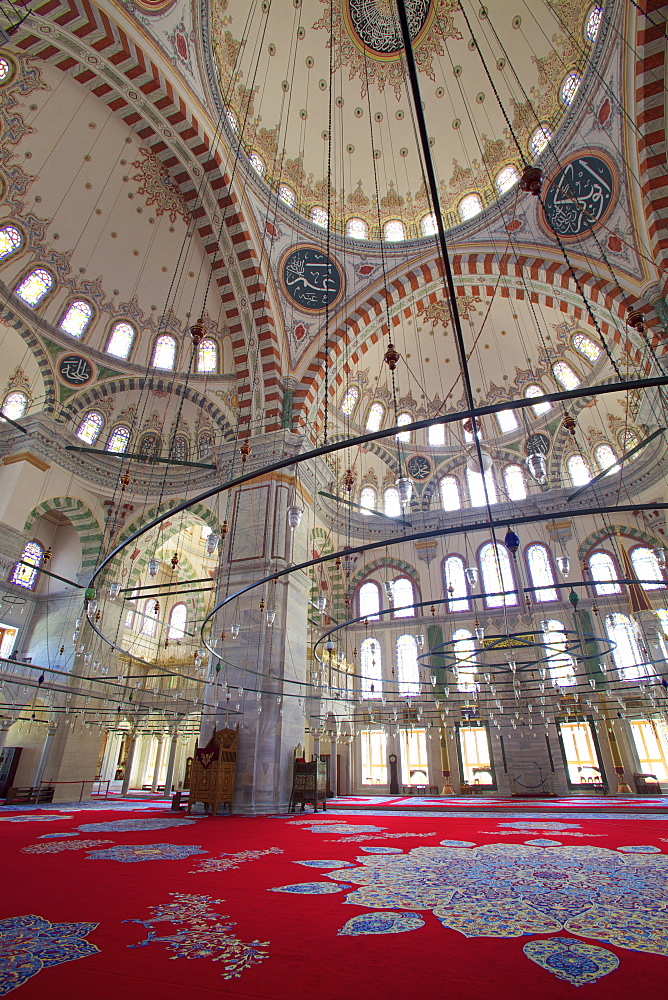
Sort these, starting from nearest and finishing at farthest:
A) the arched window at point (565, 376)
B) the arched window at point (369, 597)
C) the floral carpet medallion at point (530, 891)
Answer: the floral carpet medallion at point (530, 891) → the arched window at point (565, 376) → the arched window at point (369, 597)

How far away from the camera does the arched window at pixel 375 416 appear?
1794cm

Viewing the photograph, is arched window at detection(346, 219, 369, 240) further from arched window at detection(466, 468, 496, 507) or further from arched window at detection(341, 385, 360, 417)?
arched window at detection(466, 468, 496, 507)

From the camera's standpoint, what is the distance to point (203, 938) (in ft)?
7.32

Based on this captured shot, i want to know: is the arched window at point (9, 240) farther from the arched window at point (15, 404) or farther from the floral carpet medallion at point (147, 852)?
the floral carpet medallion at point (147, 852)

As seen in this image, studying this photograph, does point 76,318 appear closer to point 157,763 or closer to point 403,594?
point 403,594

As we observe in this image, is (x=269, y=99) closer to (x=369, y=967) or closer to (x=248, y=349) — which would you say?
(x=248, y=349)

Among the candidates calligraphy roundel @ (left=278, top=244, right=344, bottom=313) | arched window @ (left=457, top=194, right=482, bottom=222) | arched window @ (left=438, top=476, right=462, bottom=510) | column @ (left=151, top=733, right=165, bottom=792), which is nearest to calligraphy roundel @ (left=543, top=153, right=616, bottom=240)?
arched window @ (left=457, top=194, right=482, bottom=222)

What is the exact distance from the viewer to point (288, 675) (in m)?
9.87

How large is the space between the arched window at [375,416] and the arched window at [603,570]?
27.5ft

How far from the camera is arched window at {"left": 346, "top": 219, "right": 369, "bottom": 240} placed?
14203 millimetres

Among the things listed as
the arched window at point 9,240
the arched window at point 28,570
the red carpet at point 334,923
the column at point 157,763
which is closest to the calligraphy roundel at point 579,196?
the red carpet at point 334,923

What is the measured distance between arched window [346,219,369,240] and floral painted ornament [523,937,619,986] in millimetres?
15189

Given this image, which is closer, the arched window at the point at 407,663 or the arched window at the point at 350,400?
the arched window at the point at 407,663

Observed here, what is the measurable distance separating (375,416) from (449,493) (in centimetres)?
399
